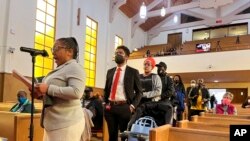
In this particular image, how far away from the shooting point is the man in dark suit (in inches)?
104

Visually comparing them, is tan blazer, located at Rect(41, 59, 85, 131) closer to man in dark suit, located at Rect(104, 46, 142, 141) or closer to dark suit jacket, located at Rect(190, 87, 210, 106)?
man in dark suit, located at Rect(104, 46, 142, 141)

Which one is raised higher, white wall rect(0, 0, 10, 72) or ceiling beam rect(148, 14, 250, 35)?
ceiling beam rect(148, 14, 250, 35)

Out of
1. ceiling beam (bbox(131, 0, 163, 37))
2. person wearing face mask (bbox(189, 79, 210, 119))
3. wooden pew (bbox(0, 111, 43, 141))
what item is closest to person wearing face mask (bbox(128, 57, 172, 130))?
wooden pew (bbox(0, 111, 43, 141))

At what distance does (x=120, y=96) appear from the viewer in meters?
2.66

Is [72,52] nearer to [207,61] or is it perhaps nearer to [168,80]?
[168,80]

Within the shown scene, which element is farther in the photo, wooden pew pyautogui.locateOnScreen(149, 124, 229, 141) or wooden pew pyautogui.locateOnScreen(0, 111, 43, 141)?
wooden pew pyautogui.locateOnScreen(0, 111, 43, 141)

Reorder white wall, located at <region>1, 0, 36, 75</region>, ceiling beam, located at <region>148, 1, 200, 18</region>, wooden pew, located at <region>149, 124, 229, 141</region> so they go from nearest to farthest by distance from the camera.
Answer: wooden pew, located at <region>149, 124, 229, 141</region> → white wall, located at <region>1, 0, 36, 75</region> → ceiling beam, located at <region>148, 1, 200, 18</region>

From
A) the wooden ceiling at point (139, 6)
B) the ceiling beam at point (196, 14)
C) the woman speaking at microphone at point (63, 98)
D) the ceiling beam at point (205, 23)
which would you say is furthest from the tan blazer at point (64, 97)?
→ the ceiling beam at point (196, 14)

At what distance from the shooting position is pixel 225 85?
14.8 m

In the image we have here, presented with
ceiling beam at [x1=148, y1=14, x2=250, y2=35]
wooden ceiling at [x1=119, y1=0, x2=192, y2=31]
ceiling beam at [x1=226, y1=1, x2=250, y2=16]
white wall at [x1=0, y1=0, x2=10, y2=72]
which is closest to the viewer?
white wall at [x1=0, y1=0, x2=10, y2=72]

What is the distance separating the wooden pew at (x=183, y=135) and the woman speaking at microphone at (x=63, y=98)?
46 cm

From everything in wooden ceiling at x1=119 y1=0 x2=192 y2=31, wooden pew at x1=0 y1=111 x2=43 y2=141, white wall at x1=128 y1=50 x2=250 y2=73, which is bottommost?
wooden pew at x1=0 y1=111 x2=43 y2=141

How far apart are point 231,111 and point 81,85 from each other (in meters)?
4.07

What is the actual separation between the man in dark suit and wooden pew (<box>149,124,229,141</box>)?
93cm
